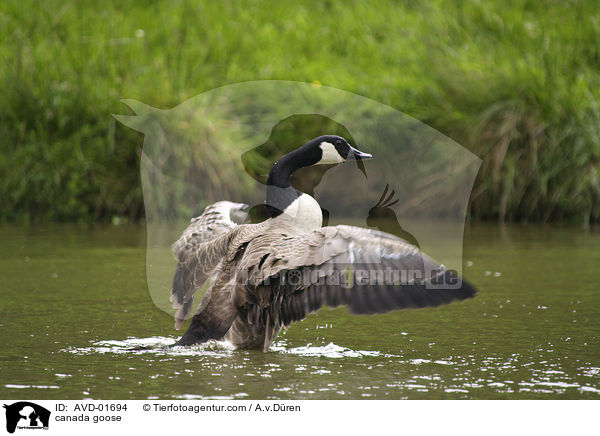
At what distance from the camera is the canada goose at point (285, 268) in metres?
4.53

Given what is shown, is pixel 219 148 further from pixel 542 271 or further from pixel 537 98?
pixel 542 271

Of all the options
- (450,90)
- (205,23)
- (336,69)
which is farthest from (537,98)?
(205,23)

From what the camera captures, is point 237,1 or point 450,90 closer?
A: point 450,90

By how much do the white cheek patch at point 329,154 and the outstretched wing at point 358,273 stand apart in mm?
886

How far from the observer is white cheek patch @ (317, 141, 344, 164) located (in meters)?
5.58

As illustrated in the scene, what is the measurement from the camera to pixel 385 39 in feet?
46.9

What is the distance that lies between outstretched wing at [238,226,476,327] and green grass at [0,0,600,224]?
628cm

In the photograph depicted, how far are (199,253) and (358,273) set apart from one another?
1.46m
